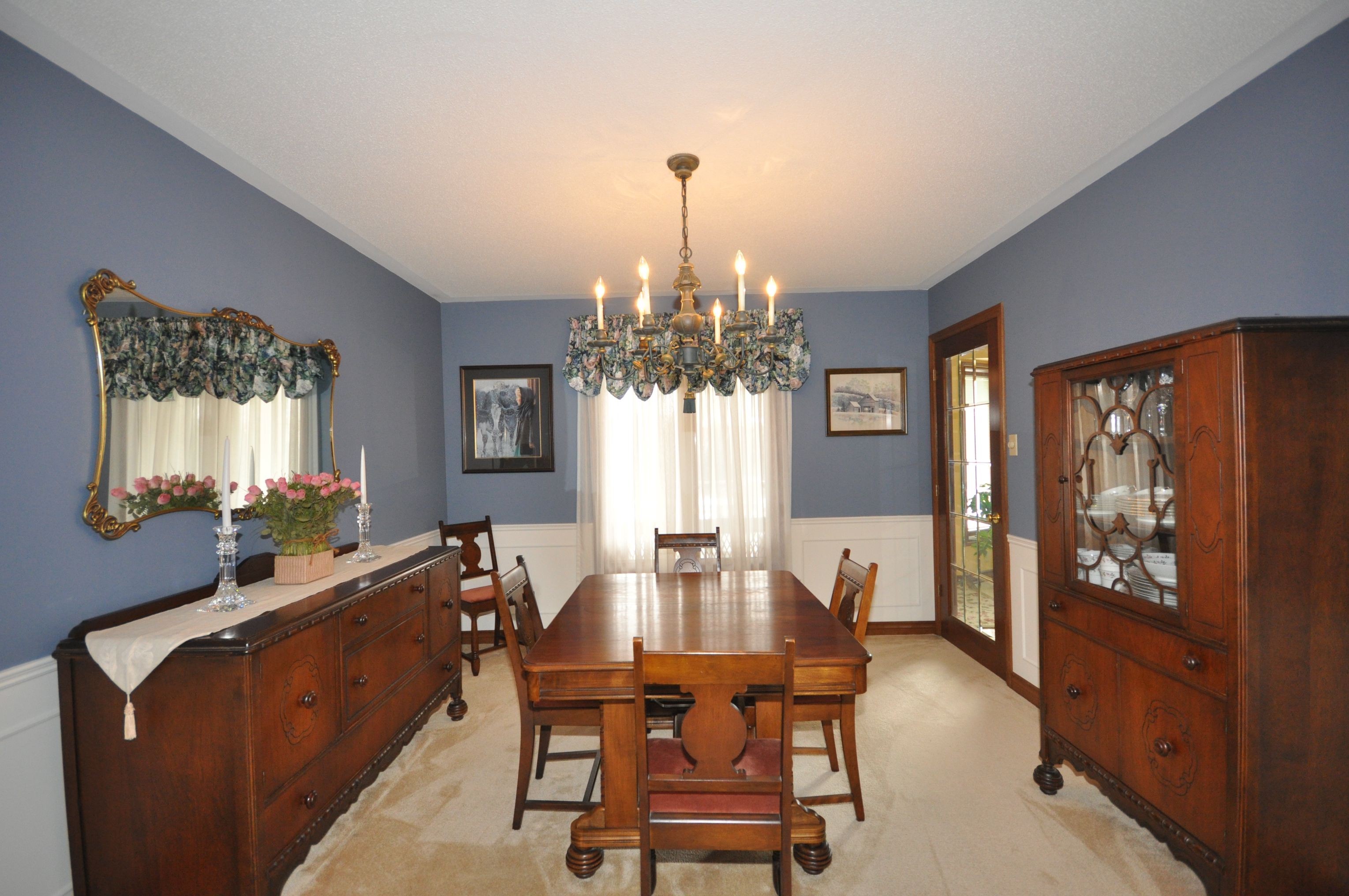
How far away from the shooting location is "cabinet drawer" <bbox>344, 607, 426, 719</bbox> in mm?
2385

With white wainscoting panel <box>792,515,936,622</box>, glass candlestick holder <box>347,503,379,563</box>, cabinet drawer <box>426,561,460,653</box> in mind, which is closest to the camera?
glass candlestick holder <box>347,503,379,563</box>

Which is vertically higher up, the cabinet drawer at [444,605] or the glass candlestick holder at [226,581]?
the glass candlestick holder at [226,581]

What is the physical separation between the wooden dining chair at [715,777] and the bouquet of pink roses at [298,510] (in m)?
1.68

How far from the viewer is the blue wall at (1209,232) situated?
75.0 inches

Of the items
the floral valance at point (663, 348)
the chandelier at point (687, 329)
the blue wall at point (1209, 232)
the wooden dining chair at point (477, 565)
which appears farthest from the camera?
the floral valance at point (663, 348)

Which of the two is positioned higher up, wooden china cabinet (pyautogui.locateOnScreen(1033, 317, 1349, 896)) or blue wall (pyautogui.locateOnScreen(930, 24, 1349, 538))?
blue wall (pyautogui.locateOnScreen(930, 24, 1349, 538))

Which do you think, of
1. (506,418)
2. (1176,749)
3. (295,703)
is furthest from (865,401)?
(295,703)

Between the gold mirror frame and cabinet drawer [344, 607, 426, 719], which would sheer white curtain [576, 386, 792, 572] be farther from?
the gold mirror frame

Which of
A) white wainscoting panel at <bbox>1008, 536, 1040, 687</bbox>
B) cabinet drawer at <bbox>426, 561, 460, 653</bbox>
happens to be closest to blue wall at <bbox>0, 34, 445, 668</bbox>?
cabinet drawer at <bbox>426, 561, 460, 653</bbox>

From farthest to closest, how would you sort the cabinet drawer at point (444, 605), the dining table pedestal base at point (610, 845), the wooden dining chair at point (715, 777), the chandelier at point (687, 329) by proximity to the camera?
the cabinet drawer at point (444, 605) → the chandelier at point (687, 329) → the dining table pedestal base at point (610, 845) → the wooden dining chair at point (715, 777)

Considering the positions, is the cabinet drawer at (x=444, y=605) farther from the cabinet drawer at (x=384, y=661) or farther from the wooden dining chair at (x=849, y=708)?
the wooden dining chair at (x=849, y=708)

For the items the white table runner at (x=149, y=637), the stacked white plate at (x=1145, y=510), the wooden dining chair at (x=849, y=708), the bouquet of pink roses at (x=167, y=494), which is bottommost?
the wooden dining chair at (x=849, y=708)

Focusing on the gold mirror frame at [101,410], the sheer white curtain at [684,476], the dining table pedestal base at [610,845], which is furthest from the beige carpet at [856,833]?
the sheer white curtain at [684,476]

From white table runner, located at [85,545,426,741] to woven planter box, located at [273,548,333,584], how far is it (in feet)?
0.68
